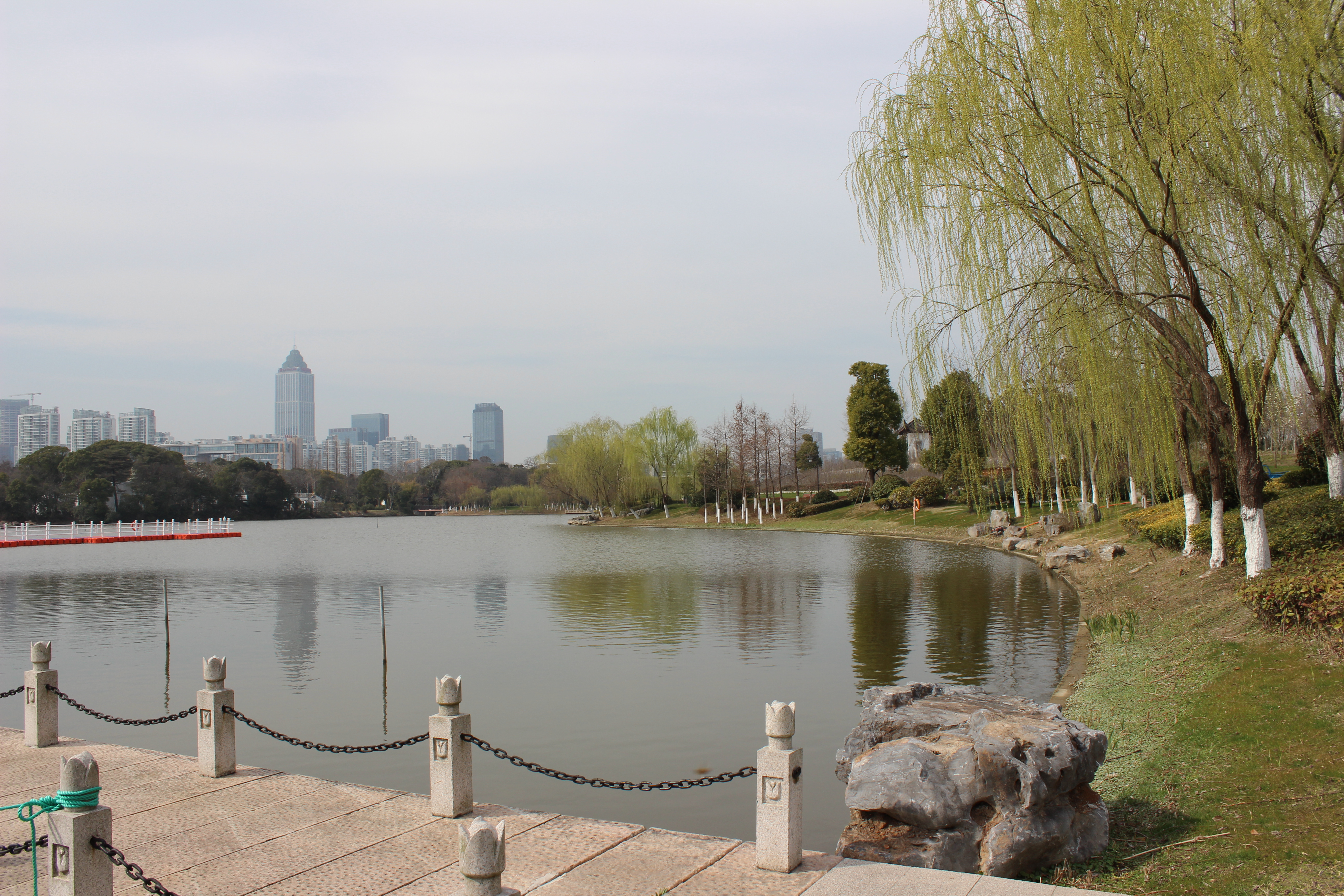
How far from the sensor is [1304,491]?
18.8 m

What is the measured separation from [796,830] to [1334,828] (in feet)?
9.85

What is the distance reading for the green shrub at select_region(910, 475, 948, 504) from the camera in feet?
149

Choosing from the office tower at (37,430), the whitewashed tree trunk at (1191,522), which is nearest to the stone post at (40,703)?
the whitewashed tree trunk at (1191,522)

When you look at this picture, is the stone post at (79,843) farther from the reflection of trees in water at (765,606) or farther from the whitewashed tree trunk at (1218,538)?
the whitewashed tree trunk at (1218,538)

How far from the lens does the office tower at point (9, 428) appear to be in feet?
469

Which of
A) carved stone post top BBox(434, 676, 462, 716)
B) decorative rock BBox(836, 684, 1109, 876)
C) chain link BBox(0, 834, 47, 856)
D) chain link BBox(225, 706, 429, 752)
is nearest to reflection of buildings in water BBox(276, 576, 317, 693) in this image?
chain link BBox(225, 706, 429, 752)

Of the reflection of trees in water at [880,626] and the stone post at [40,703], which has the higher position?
the stone post at [40,703]

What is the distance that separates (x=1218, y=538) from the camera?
13.9 metres

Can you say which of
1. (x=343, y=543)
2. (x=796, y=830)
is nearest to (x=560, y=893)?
(x=796, y=830)

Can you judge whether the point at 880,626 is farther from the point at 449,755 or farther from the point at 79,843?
the point at 79,843

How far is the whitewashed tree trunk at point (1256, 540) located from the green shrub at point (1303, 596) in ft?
4.26

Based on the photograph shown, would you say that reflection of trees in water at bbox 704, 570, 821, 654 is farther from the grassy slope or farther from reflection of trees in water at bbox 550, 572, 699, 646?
the grassy slope

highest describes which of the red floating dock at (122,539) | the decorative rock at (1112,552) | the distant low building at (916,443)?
the distant low building at (916,443)

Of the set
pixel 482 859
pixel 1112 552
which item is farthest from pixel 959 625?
pixel 482 859
